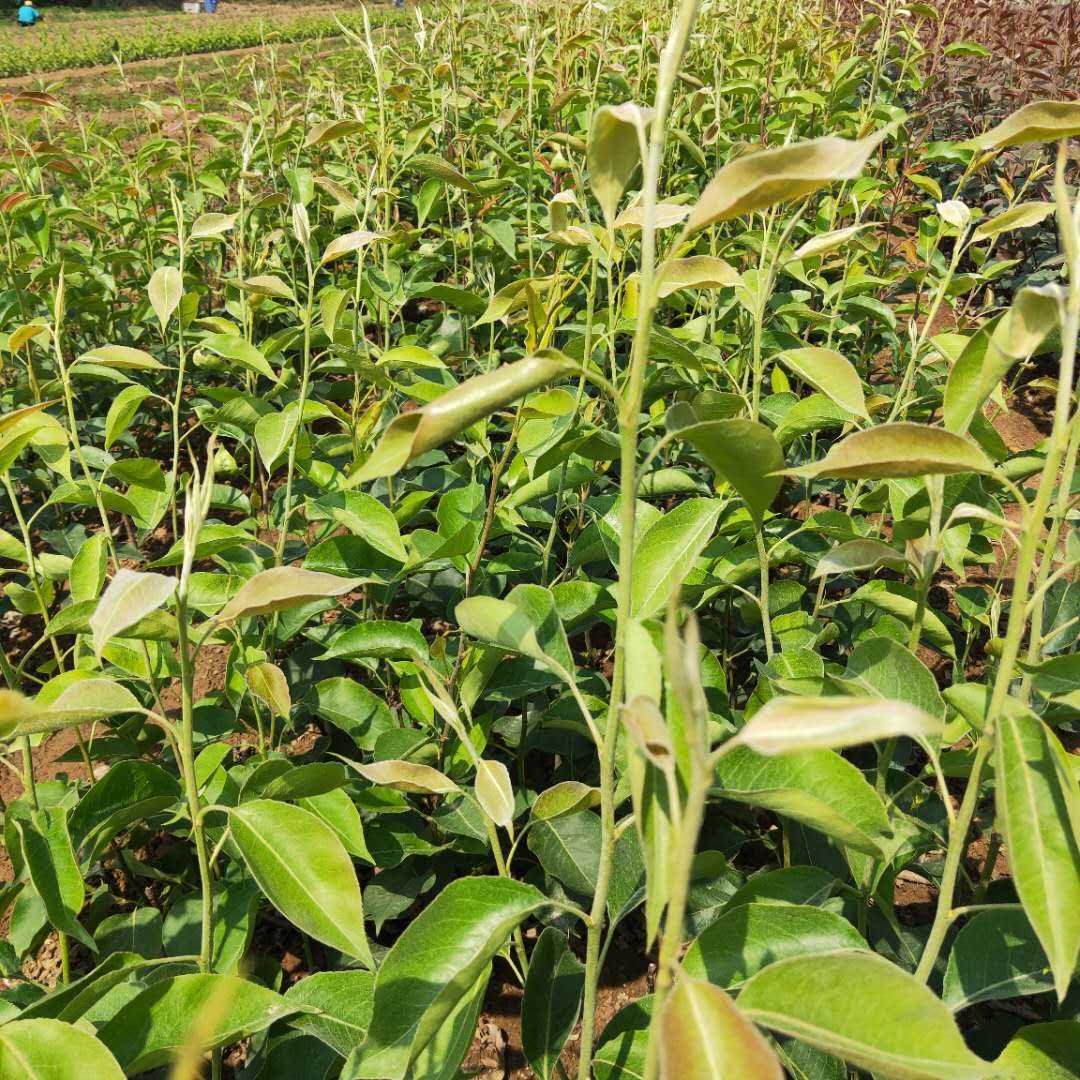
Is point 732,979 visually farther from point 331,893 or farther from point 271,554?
point 271,554

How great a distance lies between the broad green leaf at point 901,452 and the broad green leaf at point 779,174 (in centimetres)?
22

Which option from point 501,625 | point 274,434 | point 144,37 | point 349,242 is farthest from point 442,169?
point 144,37

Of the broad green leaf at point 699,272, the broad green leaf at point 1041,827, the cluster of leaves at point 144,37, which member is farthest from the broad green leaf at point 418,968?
the cluster of leaves at point 144,37

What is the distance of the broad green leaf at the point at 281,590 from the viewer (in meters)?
0.92

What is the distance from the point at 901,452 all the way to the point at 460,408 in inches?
15.3

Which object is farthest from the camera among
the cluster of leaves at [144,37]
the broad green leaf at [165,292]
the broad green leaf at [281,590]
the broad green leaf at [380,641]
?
the cluster of leaves at [144,37]

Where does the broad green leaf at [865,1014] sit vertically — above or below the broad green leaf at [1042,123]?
below

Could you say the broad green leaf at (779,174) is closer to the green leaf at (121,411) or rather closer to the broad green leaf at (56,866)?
the broad green leaf at (56,866)

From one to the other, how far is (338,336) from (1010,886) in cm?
188

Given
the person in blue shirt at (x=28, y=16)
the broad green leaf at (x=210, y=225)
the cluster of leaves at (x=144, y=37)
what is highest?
the person in blue shirt at (x=28, y=16)

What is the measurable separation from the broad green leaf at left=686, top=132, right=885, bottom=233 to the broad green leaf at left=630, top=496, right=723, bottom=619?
0.53 meters

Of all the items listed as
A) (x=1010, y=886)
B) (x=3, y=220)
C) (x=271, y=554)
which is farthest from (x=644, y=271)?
(x=3, y=220)

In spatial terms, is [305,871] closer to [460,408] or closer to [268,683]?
[268,683]

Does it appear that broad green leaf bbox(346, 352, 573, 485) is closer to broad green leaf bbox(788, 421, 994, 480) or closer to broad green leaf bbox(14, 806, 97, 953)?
broad green leaf bbox(788, 421, 994, 480)
